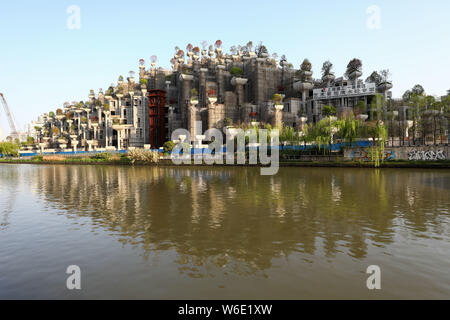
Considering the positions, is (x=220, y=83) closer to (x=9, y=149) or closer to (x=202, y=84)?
(x=202, y=84)

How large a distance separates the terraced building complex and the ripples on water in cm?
5593

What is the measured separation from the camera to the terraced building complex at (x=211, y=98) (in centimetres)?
7488

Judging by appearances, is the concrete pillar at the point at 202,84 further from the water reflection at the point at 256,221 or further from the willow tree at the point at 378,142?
the water reflection at the point at 256,221

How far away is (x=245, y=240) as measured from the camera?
9820mm

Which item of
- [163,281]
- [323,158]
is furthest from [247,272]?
[323,158]

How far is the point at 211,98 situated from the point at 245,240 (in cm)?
6745

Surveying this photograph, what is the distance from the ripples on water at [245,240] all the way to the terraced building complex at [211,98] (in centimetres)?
5593

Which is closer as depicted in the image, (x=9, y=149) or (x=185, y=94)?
(x=185, y=94)

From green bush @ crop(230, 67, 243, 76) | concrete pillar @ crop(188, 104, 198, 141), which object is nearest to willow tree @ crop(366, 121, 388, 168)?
concrete pillar @ crop(188, 104, 198, 141)

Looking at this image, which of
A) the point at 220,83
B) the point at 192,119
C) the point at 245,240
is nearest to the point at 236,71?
the point at 220,83

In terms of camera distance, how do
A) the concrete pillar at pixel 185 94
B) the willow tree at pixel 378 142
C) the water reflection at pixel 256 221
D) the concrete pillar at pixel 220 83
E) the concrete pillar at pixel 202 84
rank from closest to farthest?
the water reflection at pixel 256 221, the willow tree at pixel 378 142, the concrete pillar at pixel 185 94, the concrete pillar at pixel 202 84, the concrete pillar at pixel 220 83

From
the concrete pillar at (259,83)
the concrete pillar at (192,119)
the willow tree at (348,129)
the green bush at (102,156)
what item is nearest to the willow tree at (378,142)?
the willow tree at (348,129)
